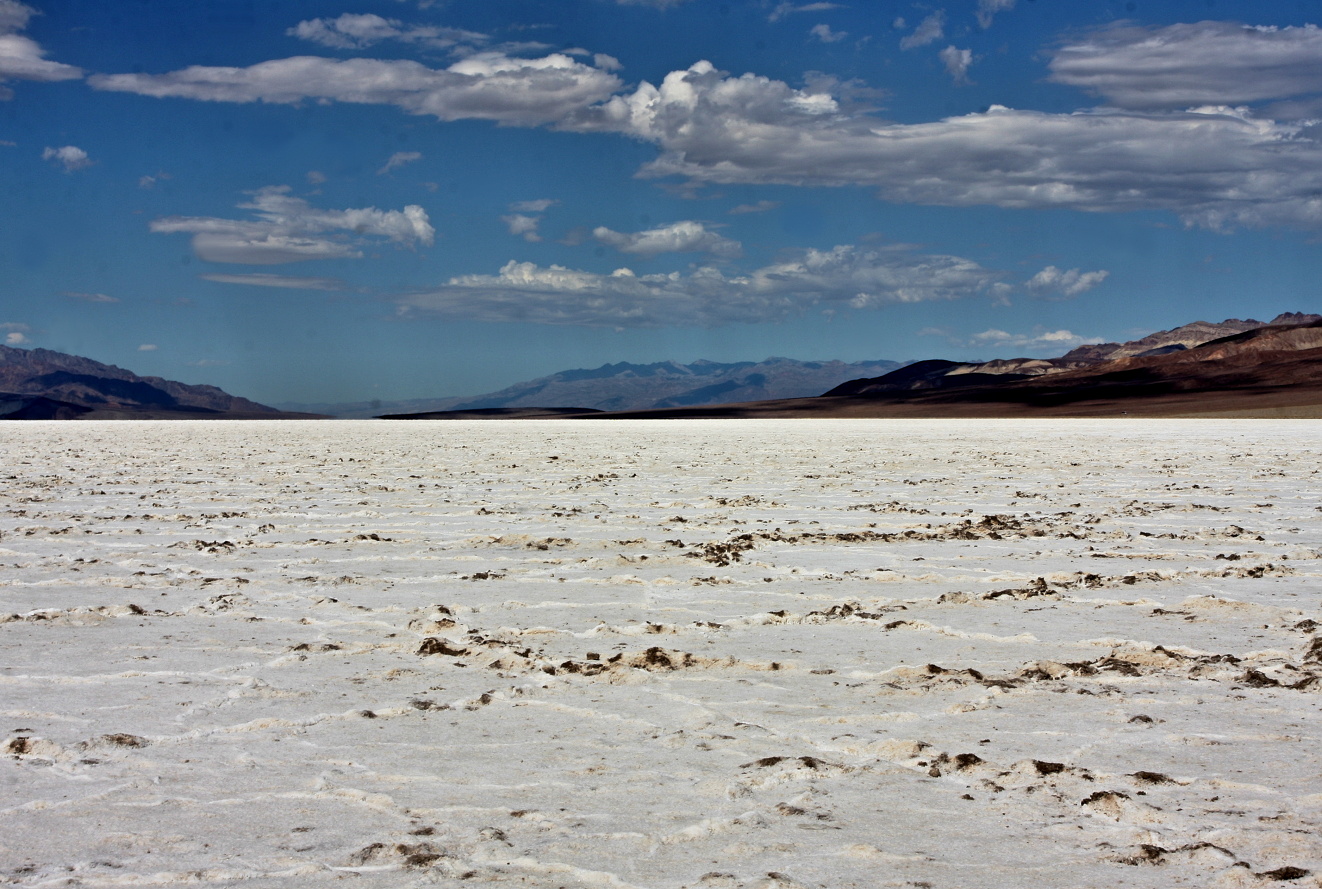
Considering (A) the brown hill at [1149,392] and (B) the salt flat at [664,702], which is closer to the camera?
(B) the salt flat at [664,702]

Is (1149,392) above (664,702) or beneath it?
above

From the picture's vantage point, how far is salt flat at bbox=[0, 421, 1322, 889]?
2605 mm

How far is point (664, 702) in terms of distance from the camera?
3857 millimetres

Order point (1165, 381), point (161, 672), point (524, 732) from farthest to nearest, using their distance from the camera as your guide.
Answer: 1. point (1165, 381)
2. point (161, 672)
3. point (524, 732)

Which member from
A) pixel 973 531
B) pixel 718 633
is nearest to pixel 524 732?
pixel 718 633

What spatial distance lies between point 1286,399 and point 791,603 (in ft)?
225

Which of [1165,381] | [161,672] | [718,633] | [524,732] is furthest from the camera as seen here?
[1165,381]

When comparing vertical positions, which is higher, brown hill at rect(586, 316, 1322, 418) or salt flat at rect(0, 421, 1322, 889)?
brown hill at rect(586, 316, 1322, 418)

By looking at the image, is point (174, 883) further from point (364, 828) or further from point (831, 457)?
point (831, 457)

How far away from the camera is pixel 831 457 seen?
18.0 meters

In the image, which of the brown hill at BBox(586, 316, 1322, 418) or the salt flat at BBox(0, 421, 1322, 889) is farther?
the brown hill at BBox(586, 316, 1322, 418)

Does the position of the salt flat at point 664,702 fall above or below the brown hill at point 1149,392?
below

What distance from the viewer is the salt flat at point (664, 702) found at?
8.55 feet

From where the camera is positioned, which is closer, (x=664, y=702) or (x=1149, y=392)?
(x=664, y=702)
